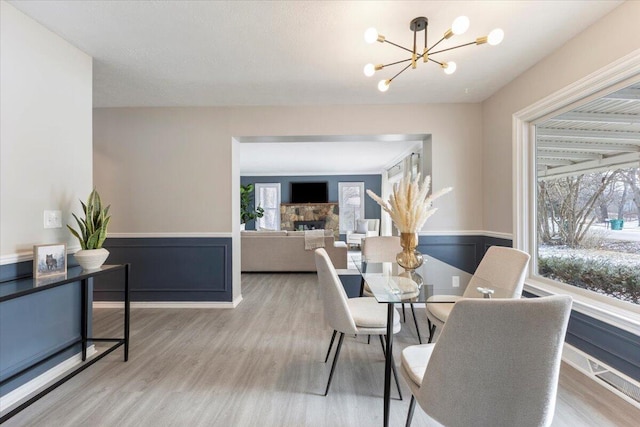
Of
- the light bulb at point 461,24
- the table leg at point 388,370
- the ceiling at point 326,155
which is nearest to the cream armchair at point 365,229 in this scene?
the ceiling at point 326,155

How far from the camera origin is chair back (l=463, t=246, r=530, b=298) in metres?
1.89

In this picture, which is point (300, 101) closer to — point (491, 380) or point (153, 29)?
point (153, 29)

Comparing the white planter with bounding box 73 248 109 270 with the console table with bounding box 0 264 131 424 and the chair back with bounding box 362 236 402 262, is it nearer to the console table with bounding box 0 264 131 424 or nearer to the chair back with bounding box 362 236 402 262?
the console table with bounding box 0 264 131 424

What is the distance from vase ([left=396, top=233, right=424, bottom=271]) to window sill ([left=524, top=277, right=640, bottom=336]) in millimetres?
1190

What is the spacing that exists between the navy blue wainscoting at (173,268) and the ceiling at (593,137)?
3.50 m

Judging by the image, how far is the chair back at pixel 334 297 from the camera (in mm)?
1779

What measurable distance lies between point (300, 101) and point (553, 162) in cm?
262

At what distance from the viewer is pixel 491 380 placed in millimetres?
997

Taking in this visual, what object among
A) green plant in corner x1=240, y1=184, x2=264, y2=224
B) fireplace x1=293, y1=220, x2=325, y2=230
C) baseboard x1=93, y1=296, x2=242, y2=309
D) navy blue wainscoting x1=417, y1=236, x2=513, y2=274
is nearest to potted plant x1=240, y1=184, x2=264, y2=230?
green plant in corner x1=240, y1=184, x2=264, y2=224

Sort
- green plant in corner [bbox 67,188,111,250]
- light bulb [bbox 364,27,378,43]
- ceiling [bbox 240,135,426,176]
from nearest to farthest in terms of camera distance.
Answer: light bulb [bbox 364,27,378,43] → green plant in corner [bbox 67,188,111,250] → ceiling [bbox 240,135,426,176]

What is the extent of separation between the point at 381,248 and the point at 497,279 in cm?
121

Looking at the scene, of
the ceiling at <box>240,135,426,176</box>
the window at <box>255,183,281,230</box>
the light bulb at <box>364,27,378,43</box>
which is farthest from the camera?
the window at <box>255,183,281,230</box>

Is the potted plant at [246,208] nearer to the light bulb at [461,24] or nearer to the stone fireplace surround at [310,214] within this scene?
the stone fireplace surround at [310,214]

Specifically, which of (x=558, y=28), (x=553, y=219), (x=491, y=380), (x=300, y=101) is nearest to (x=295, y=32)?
(x=300, y=101)
